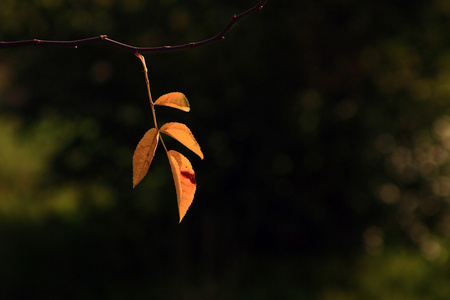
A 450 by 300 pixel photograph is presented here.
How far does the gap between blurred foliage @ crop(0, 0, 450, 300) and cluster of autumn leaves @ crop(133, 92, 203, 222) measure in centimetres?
303

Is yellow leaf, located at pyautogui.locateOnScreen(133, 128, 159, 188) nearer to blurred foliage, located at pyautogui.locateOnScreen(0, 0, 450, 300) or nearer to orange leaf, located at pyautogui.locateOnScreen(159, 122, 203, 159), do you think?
orange leaf, located at pyautogui.locateOnScreen(159, 122, 203, 159)

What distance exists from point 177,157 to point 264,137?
342cm

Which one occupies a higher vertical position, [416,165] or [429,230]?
Answer: [416,165]

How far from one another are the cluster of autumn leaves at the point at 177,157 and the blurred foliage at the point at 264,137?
3.03m

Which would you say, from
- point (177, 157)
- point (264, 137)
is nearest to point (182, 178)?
point (177, 157)

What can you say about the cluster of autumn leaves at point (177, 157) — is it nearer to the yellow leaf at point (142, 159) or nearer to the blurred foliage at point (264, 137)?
the yellow leaf at point (142, 159)

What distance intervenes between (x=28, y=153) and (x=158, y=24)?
14.4ft

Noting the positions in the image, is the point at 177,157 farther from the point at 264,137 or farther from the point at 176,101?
the point at 264,137

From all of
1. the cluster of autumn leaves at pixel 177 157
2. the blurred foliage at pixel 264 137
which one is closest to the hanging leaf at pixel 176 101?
the cluster of autumn leaves at pixel 177 157

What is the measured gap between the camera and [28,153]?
757 centimetres

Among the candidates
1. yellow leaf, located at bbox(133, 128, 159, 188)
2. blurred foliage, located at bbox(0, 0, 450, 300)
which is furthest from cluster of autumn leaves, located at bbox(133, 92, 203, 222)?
blurred foliage, located at bbox(0, 0, 450, 300)

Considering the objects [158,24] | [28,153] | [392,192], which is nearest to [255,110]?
[158,24]

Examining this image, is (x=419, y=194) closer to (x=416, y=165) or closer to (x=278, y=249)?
(x=416, y=165)

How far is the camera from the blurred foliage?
3.86m
